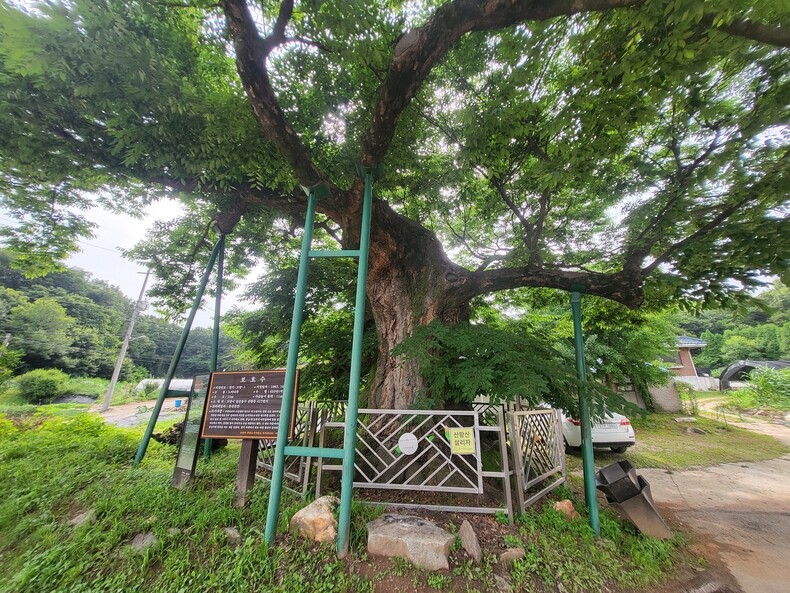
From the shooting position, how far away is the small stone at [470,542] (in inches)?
110

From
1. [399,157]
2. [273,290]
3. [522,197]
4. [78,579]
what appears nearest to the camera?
[78,579]

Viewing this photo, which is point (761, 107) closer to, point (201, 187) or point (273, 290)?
point (201, 187)

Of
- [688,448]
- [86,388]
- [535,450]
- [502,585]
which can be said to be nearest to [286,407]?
[502,585]

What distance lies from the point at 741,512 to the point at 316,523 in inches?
255

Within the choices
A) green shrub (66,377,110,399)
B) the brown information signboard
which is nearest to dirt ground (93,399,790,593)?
the brown information signboard

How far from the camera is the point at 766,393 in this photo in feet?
46.7

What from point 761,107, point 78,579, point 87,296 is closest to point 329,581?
point 78,579

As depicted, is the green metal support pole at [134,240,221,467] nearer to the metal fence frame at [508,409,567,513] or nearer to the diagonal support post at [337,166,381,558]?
the diagonal support post at [337,166,381,558]

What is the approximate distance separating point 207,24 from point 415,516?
258 inches

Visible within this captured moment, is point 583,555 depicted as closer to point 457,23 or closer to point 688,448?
point 457,23

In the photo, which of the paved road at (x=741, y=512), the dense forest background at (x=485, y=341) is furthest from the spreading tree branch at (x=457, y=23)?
the paved road at (x=741, y=512)

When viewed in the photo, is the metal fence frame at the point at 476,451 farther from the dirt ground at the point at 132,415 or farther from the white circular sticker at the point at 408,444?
the dirt ground at the point at 132,415

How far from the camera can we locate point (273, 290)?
667 centimetres

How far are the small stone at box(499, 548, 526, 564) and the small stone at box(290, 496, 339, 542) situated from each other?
1587mm
